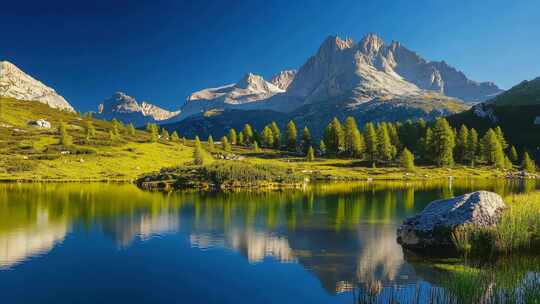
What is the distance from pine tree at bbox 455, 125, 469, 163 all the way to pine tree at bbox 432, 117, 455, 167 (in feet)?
16.6

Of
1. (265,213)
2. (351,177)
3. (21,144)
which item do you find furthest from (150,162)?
(265,213)

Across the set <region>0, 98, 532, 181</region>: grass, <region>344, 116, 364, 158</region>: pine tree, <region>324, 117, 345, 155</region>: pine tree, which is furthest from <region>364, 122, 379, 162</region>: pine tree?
<region>324, 117, 345, 155</region>: pine tree

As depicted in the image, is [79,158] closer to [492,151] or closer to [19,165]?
[19,165]

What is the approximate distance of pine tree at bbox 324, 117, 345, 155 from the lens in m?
190

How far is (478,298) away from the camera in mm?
17016

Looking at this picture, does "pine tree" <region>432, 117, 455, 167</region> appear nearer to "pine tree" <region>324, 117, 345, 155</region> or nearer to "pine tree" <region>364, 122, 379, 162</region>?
"pine tree" <region>364, 122, 379, 162</region>

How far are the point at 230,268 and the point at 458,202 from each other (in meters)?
20.2

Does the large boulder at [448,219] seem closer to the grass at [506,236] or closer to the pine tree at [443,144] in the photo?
the grass at [506,236]

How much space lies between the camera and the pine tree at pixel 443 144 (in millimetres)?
158875

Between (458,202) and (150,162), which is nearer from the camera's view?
(458,202)

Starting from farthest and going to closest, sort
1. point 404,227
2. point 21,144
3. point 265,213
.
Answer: point 21,144
point 265,213
point 404,227

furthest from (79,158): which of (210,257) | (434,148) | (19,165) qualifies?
(210,257)

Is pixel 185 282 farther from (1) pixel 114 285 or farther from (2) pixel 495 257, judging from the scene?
(2) pixel 495 257

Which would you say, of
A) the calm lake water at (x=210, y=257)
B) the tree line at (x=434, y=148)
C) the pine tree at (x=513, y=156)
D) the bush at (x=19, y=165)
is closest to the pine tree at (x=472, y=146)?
the tree line at (x=434, y=148)
